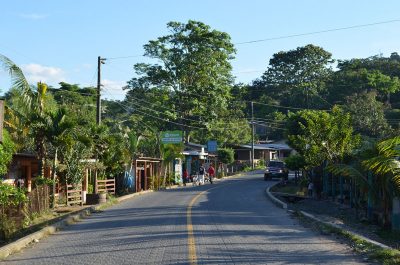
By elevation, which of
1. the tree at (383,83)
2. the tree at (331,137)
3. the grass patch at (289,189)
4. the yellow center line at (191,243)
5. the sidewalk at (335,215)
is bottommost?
the sidewalk at (335,215)

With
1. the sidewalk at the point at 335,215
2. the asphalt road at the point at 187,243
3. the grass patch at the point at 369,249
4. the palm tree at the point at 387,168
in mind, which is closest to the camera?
the grass patch at the point at 369,249

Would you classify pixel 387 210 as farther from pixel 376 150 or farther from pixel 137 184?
pixel 137 184

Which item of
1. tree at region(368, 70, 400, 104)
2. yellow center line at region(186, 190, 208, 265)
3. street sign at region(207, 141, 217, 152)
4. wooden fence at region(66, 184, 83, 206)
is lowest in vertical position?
yellow center line at region(186, 190, 208, 265)

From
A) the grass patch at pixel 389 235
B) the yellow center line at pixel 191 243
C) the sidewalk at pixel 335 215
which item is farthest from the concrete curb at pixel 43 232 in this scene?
the grass patch at pixel 389 235

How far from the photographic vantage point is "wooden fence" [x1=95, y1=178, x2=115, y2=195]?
3017cm

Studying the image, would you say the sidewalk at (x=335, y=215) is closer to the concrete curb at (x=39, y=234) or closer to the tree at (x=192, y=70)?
the concrete curb at (x=39, y=234)

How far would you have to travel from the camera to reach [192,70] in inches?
2183

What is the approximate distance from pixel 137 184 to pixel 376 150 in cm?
2236

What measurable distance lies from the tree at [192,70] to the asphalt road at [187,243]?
121 ft

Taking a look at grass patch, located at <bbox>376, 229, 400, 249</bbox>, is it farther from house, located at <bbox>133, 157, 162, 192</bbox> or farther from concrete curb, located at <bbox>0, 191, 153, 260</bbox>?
house, located at <bbox>133, 157, 162, 192</bbox>

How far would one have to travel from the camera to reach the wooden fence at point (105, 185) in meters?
30.2

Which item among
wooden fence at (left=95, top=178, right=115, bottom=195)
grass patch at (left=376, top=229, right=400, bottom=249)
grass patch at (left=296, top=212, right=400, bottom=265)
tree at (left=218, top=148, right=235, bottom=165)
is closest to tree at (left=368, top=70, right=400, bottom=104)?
tree at (left=218, top=148, right=235, bottom=165)

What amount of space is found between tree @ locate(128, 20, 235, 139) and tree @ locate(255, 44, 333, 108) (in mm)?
25909

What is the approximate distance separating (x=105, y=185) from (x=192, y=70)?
87.4 feet
